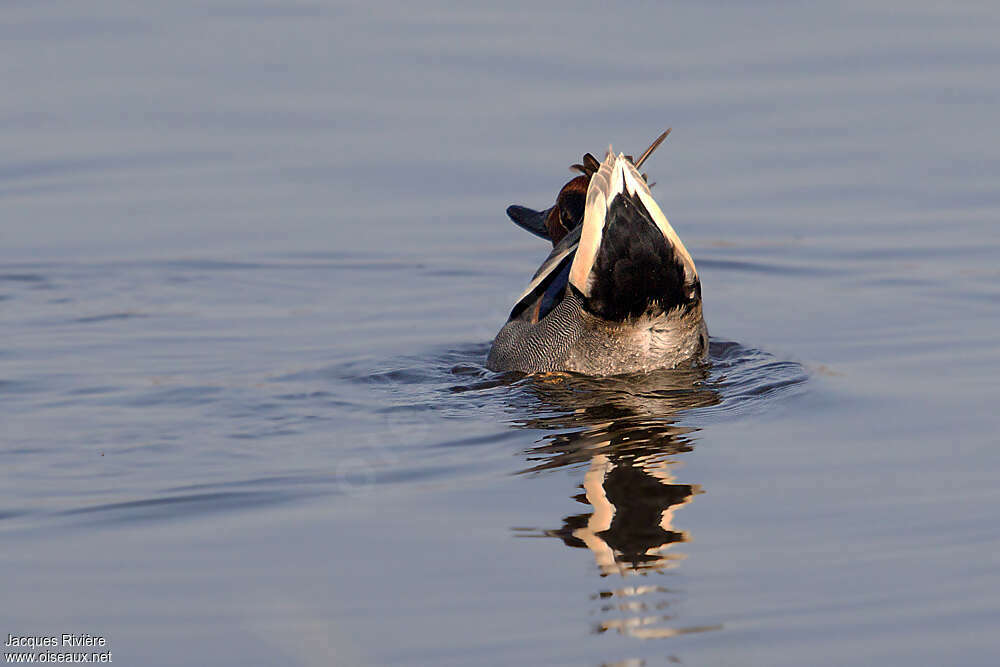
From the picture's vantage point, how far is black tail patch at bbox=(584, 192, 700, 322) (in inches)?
273

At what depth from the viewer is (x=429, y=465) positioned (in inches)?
236

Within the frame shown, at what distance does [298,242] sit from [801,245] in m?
3.62

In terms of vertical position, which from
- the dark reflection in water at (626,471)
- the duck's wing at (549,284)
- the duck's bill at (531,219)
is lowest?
the dark reflection in water at (626,471)

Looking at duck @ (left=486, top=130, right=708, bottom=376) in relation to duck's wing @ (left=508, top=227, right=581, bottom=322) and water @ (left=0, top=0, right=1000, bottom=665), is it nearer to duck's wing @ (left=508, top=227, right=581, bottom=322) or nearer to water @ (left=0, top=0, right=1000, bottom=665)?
duck's wing @ (left=508, top=227, right=581, bottom=322)

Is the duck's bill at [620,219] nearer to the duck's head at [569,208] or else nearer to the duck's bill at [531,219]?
the duck's head at [569,208]

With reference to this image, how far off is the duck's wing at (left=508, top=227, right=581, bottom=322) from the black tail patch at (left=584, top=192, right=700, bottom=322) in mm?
329

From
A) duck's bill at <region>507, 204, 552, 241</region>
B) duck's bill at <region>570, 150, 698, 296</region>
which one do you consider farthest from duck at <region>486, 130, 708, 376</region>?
duck's bill at <region>507, 204, 552, 241</region>

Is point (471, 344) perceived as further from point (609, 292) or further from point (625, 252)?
point (625, 252)

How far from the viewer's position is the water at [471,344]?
4.51 m

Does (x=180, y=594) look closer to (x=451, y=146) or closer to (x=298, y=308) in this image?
(x=298, y=308)

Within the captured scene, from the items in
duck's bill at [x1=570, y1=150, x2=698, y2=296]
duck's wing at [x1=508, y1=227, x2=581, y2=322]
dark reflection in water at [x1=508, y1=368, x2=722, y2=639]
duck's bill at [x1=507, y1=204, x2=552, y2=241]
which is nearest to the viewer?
dark reflection in water at [x1=508, y1=368, x2=722, y2=639]

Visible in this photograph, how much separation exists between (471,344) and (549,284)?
0.99 m

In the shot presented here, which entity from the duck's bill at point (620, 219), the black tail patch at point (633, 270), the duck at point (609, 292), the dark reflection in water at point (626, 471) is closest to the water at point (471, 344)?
the dark reflection in water at point (626, 471)

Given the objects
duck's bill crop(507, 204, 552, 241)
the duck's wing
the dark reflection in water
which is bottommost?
the dark reflection in water
